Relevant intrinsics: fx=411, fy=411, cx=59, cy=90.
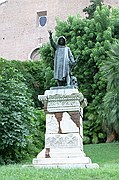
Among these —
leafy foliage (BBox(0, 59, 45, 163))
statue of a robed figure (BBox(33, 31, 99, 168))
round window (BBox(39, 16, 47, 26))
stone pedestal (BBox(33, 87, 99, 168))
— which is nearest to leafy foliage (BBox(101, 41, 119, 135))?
leafy foliage (BBox(0, 59, 45, 163))

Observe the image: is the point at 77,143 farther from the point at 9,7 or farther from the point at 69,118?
the point at 9,7

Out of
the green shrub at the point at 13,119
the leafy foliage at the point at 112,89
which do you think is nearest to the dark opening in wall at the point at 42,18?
the leafy foliage at the point at 112,89

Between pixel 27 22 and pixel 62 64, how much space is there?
28254 millimetres

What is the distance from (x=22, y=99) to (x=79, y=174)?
6.42 metres

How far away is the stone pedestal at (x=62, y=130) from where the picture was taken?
845 cm

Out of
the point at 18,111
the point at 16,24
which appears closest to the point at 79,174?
the point at 18,111

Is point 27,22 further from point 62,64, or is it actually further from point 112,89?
point 62,64

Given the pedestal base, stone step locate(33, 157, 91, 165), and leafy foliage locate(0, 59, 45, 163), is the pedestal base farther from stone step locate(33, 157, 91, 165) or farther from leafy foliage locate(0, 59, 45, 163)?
leafy foliage locate(0, 59, 45, 163)

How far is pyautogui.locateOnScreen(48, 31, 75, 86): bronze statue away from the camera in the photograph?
9250 millimetres

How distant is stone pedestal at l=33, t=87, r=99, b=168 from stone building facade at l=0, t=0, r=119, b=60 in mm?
26390

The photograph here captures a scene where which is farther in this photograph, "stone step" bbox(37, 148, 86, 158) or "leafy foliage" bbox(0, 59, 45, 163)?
"leafy foliage" bbox(0, 59, 45, 163)

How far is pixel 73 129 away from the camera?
8758 mm

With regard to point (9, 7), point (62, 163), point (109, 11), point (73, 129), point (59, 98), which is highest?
point (9, 7)

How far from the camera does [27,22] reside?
36906 mm
